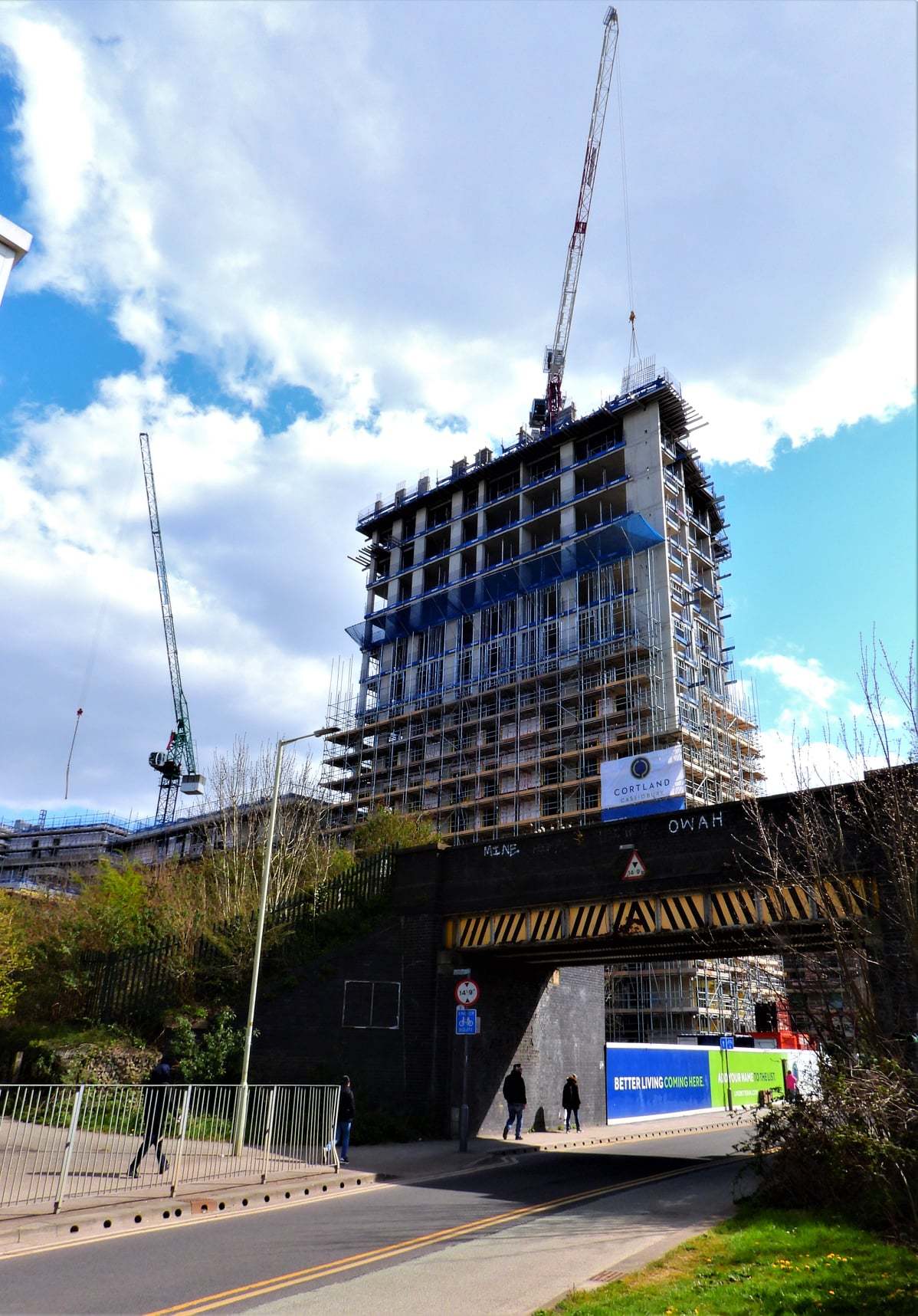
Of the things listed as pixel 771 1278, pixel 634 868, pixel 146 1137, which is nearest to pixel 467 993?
pixel 634 868

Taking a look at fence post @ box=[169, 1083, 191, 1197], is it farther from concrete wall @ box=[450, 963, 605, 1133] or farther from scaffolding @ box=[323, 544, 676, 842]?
scaffolding @ box=[323, 544, 676, 842]

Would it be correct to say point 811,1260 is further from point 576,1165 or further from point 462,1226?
point 576,1165

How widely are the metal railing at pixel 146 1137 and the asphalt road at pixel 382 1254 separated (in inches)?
65.2

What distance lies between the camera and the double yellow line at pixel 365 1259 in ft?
26.6

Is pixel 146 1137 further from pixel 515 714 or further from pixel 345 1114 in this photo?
pixel 515 714

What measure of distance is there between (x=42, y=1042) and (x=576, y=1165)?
13.0m

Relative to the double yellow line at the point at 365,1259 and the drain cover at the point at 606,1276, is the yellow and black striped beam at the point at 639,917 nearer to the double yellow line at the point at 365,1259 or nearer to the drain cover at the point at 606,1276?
the double yellow line at the point at 365,1259

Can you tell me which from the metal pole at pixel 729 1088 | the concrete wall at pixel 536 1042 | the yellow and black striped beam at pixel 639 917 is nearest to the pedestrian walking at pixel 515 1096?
Answer: the concrete wall at pixel 536 1042

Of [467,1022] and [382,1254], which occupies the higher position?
[467,1022]

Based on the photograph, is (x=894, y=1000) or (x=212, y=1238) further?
(x=894, y=1000)

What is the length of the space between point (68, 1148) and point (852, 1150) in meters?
9.76

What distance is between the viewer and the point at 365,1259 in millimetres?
10047

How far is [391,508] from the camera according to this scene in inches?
3593

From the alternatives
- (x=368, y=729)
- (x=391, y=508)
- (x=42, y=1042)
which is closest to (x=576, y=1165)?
(x=42, y=1042)
